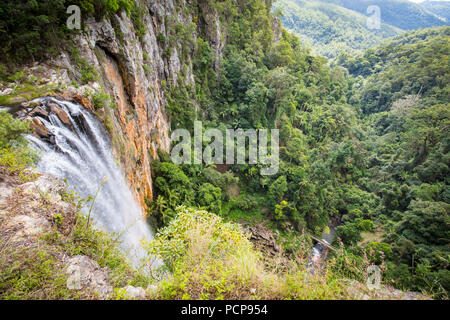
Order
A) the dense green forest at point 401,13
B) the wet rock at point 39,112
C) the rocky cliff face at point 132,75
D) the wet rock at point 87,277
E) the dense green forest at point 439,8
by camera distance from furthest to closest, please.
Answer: the dense green forest at point 439,8 → the dense green forest at point 401,13 → the rocky cliff face at point 132,75 → the wet rock at point 39,112 → the wet rock at point 87,277

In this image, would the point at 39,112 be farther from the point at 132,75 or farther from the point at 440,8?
the point at 440,8

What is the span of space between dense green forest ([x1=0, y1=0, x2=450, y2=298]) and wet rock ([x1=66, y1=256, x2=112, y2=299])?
45.8 inches

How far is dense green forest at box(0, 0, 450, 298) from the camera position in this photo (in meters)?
12.7

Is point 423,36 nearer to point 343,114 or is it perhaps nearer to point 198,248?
point 343,114

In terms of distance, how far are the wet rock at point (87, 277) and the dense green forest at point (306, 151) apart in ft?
3.81

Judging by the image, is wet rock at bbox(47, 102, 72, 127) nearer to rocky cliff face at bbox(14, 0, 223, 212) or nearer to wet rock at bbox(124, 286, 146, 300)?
rocky cliff face at bbox(14, 0, 223, 212)

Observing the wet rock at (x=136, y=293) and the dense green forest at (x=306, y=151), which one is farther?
the dense green forest at (x=306, y=151)

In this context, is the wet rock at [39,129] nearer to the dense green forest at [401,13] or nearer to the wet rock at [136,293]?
the wet rock at [136,293]

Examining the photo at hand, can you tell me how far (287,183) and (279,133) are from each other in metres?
6.73

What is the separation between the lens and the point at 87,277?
11.4 feet

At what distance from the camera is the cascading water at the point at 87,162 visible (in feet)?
18.5

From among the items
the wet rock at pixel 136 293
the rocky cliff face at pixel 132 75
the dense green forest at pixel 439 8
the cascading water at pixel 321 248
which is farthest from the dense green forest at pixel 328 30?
the wet rock at pixel 136 293

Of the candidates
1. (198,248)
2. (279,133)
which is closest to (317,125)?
(279,133)

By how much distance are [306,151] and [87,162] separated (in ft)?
80.0
